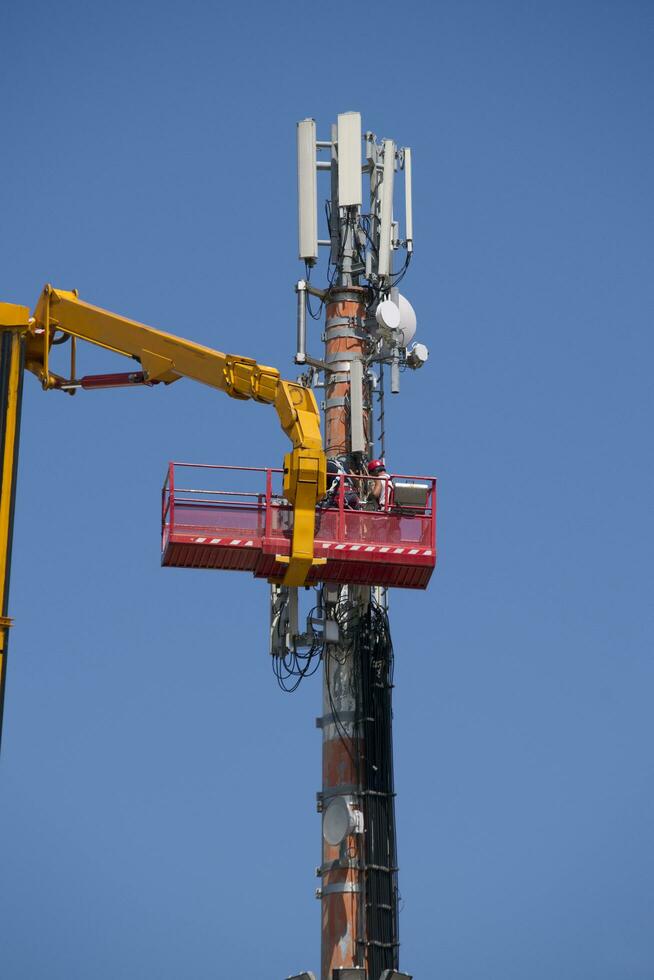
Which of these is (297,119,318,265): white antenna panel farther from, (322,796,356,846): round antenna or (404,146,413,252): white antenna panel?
(322,796,356,846): round antenna

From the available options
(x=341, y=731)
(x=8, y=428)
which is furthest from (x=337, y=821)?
(x=8, y=428)

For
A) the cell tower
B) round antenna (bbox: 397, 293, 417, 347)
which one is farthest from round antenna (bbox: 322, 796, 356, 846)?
round antenna (bbox: 397, 293, 417, 347)

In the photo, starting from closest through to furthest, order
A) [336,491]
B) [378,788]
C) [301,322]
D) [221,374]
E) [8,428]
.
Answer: [8,428]
[221,374]
[378,788]
[336,491]
[301,322]

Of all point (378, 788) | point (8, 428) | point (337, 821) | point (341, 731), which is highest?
point (8, 428)

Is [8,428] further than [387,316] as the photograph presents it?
No

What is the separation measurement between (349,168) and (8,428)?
14997 millimetres

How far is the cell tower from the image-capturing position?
207 feet

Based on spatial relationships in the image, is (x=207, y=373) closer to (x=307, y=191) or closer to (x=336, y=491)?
(x=336, y=491)

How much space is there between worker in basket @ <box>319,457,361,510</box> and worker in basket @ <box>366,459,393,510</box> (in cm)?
39

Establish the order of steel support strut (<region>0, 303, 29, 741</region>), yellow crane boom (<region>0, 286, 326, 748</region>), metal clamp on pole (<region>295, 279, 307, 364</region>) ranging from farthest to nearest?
metal clamp on pole (<region>295, 279, 307, 364</region>) → yellow crane boom (<region>0, 286, 326, 748</region>) → steel support strut (<region>0, 303, 29, 741</region>)

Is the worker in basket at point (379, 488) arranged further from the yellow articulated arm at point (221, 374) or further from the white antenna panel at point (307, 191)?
the white antenna panel at point (307, 191)

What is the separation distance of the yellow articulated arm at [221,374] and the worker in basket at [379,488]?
2226 millimetres

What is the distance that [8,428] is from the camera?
56688 millimetres

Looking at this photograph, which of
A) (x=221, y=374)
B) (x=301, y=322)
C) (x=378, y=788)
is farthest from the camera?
(x=301, y=322)
